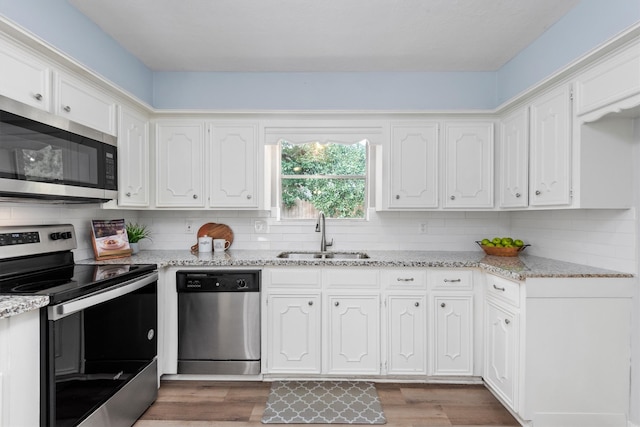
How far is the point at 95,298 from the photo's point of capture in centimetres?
174

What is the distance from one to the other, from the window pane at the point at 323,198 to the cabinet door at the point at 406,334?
3.24 ft

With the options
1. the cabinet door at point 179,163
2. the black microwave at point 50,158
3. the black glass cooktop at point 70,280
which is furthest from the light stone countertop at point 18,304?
the cabinet door at point 179,163

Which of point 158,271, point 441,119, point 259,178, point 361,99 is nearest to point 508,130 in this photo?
point 441,119

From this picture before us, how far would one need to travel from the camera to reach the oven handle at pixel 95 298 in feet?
4.97

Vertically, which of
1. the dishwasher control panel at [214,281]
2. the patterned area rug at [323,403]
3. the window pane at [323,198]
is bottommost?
the patterned area rug at [323,403]

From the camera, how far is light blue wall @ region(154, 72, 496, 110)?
3.20 metres

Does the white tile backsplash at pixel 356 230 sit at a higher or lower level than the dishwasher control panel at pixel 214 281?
higher

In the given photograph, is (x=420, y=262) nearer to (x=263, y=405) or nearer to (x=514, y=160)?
(x=514, y=160)

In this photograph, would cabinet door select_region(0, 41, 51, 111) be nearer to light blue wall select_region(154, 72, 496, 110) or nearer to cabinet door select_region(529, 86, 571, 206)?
light blue wall select_region(154, 72, 496, 110)

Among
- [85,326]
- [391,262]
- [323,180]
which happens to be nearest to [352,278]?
[391,262]

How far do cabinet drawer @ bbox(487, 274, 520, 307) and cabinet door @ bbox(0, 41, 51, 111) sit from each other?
2778 millimetres

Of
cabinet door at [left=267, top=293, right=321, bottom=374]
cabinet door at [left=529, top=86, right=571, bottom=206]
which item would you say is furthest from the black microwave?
cabinet door at [left=529, top=86, right=571, bottom=206]

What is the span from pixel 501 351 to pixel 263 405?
5.16 feet

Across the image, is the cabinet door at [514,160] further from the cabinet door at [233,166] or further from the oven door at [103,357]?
the oven door at [103,357]
